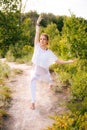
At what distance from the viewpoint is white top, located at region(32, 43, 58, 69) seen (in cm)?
759

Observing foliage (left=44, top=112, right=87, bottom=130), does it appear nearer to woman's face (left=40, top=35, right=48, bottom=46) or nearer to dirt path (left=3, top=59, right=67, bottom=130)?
dirt path (left=3, top=59, right=67, bottom=130)

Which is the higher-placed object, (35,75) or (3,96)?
(35,75)

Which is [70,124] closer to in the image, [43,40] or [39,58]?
[39,58]

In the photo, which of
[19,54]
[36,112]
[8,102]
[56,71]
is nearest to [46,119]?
[36,112]

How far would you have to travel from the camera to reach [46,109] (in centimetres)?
796

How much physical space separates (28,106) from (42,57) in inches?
48.5

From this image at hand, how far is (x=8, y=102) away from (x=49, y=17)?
37235 mm

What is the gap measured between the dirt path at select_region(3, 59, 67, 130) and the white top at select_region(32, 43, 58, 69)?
1052 millimetres

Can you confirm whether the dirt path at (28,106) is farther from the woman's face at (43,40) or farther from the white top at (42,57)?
the woman's face at (43,40)

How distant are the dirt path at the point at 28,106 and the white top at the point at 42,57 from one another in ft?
3.45

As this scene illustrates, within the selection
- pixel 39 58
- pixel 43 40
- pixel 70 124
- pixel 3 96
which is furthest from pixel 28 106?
pixel 70 124

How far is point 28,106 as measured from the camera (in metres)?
8.02

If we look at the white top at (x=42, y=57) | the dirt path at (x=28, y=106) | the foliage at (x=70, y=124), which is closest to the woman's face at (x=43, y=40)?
the white top at (x=42, y=57)

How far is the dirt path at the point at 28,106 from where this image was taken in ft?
23.4
